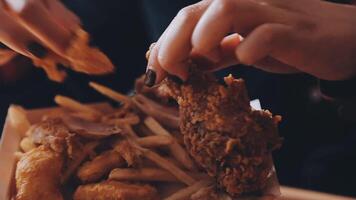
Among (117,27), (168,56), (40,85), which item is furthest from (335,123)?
(40,85)

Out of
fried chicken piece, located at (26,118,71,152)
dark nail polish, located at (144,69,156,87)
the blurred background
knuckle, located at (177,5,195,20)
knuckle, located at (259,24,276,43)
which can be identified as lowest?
the blurred background

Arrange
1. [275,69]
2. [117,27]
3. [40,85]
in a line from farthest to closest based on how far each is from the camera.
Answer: [117,27] → [40,85] → [275,69]

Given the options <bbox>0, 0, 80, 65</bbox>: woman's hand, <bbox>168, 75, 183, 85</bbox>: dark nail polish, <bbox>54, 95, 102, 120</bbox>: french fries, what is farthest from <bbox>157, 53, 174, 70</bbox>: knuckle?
<bbox>54, 95, 102, 120</bbox>: french fries

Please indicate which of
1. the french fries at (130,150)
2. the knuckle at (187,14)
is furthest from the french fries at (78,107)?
the knuckle at (187,14)

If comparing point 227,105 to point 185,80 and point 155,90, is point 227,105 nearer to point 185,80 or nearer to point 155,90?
point 185,80

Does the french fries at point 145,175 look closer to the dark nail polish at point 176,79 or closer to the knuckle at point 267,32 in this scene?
the dark nail polish at point 176,79

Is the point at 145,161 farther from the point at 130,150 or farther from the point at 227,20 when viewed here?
the point at 227,20

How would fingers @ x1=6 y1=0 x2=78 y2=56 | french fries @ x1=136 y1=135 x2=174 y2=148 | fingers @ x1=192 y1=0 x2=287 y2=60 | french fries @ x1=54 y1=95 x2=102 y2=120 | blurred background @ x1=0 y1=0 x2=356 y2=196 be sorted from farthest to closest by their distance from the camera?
blurred background @ x1=0 y1=0 x2=356 y2=196
french fries @ x1=54 y1=95 x2=102 y2=120
french fries @ x1=136 y1=135 x2=174 y2=148
fingers @ x1=6 y1=0 x2=78 y2=56
fingers @ x1=192 y1=0 x2=287 y2=60

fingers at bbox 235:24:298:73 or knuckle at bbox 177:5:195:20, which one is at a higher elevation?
knuckle at bbox 177:5:195:20

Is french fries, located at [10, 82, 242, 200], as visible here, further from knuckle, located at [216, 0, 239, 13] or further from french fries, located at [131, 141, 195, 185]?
knuckle, located at [216, 0, 239, 13]
